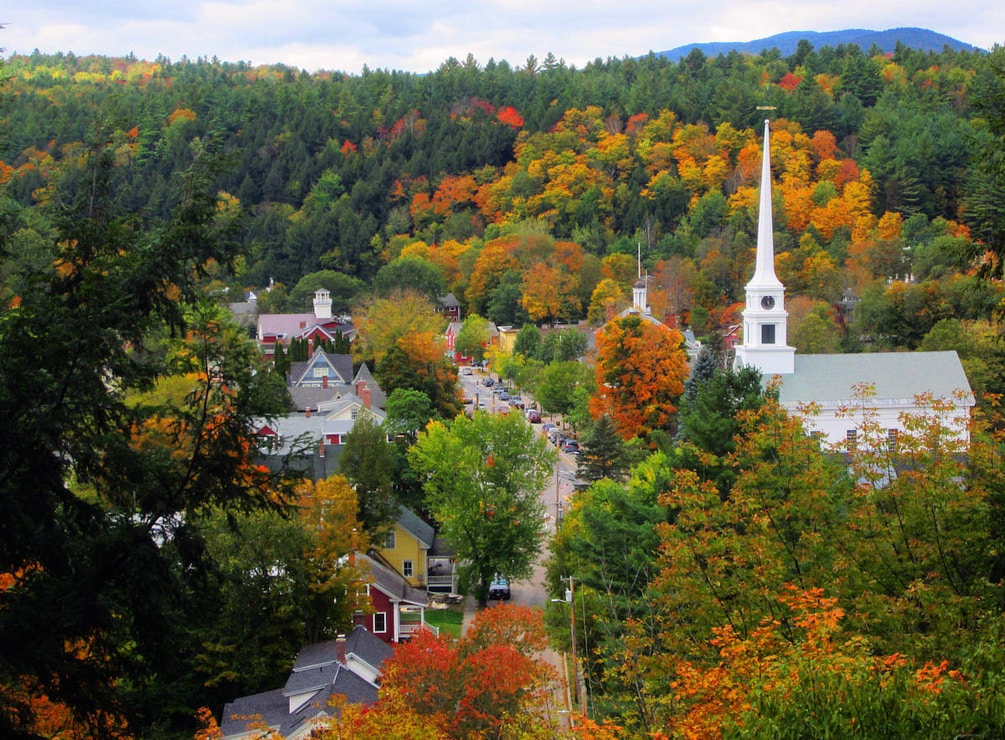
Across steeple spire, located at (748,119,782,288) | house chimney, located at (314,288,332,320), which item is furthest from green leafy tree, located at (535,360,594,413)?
house chimney, located at (314,288,332,320)

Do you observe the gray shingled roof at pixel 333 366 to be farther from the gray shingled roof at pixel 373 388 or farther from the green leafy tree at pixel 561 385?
the green leafy tree at pixel 561 385

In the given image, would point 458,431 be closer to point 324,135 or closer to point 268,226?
point 268,226

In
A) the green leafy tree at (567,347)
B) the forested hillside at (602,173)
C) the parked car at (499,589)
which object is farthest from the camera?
the forested hillside at (602,173)

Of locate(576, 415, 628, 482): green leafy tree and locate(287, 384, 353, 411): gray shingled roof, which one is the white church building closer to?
locate(576, 415, 628, 482): green leafy tree

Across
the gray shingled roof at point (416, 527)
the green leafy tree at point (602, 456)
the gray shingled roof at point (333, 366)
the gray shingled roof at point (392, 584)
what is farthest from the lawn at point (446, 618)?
the gray shingled roof at point (333, 366)

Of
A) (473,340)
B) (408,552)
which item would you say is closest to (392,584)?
(408,552)

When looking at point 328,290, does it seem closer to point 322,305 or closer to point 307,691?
point 322,305

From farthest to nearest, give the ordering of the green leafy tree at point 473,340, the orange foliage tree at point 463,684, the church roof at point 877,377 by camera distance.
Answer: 1. the green leafy tree at point 473,340
2. the church roof at point 877,377
3. the orange foliage tree at point 463,684
